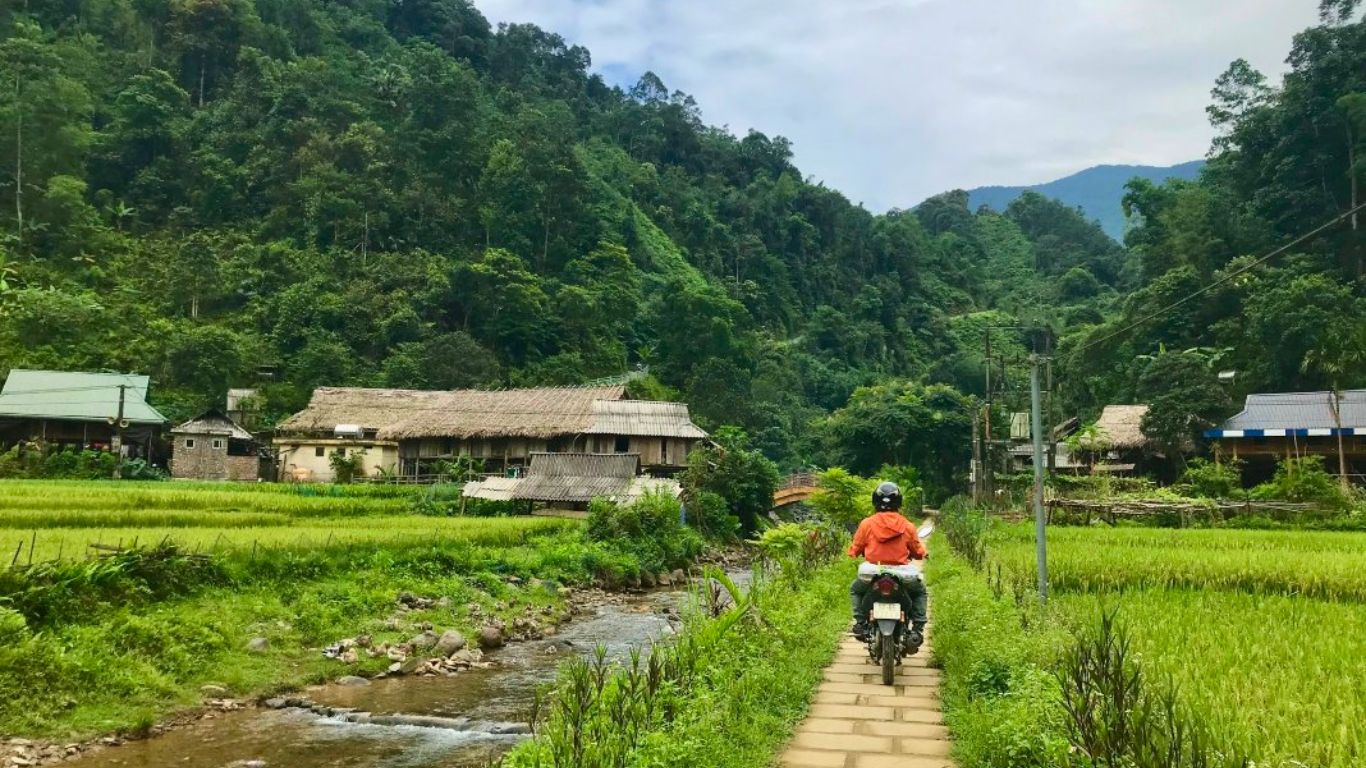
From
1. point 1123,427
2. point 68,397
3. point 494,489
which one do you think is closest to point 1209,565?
point 494,489

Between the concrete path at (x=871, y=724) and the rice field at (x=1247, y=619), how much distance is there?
4.98 feet

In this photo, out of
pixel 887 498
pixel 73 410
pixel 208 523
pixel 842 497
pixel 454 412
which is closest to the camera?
pixel 887 498

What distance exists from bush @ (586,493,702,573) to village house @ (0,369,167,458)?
21374 mm

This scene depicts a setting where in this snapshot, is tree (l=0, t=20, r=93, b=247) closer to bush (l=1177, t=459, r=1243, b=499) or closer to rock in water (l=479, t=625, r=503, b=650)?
rock in water (l=479, t=625, r=503, b=650)

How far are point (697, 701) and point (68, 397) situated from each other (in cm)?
3848

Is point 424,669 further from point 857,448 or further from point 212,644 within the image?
point 857,448

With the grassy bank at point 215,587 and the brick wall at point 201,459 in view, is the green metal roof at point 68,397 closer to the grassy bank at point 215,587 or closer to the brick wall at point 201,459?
the brick wall at point 201,459

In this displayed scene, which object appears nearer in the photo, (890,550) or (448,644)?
(890,550)

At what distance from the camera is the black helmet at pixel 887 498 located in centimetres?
785

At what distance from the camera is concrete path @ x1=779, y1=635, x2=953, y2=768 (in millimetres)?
5550

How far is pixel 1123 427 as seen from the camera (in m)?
37.6

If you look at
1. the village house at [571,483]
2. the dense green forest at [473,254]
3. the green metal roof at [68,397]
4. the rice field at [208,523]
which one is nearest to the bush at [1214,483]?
the dense green forest at [473,254]

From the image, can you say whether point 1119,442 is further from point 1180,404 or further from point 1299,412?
point 1299,412

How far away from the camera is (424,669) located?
1305 centimetres
